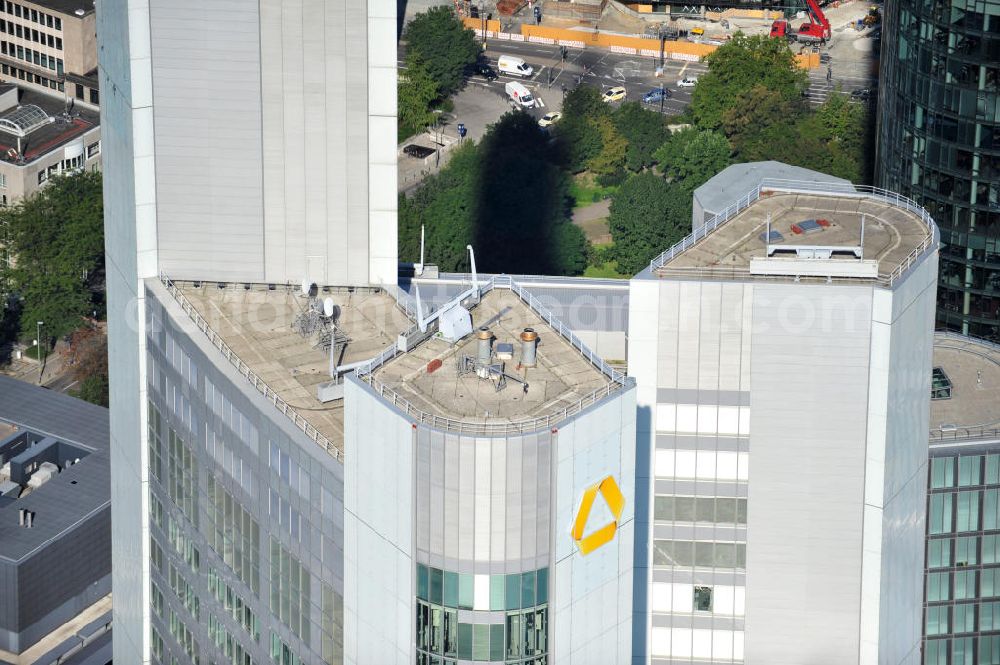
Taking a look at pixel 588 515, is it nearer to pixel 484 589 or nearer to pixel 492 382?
pixel 484 589

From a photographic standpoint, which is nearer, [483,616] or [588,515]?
[483,616]

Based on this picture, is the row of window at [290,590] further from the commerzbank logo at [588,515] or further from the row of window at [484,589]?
the commerzbank logo at [588,515]

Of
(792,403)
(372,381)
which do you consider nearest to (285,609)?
(372,381)

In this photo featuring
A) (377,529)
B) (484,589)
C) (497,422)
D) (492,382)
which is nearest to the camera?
(497,422)

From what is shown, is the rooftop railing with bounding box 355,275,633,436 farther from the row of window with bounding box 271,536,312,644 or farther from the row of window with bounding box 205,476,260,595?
the row of window with bounding box 205,476,260,595

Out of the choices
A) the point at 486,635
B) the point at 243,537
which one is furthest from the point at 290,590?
the point at 486,635

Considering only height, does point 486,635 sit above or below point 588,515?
below
